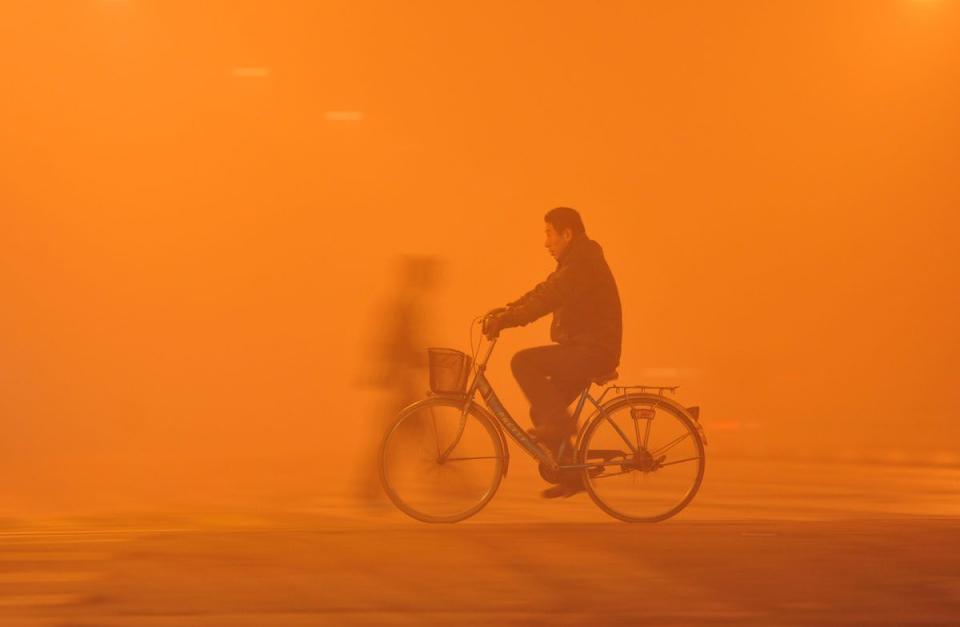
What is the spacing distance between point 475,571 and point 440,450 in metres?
1.39

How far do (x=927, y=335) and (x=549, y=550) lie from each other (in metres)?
11.8

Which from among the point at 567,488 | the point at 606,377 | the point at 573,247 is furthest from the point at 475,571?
the point at 573,247

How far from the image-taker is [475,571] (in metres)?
6.02

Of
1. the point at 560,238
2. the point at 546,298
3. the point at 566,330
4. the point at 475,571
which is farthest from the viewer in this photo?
the point at 560,238

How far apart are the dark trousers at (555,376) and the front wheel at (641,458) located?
0.18 meters

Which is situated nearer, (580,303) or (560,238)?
(580,303)

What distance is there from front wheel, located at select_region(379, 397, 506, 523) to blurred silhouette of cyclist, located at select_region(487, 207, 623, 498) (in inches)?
12.3

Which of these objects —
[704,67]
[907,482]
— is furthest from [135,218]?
[907,482]

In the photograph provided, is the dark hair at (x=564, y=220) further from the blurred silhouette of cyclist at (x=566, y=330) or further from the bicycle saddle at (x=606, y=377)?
the bicycle saddle at (x=606, y=377)

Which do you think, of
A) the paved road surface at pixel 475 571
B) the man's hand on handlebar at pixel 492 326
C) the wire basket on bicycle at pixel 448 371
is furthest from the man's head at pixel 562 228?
the paved road surface at pixel 475 571

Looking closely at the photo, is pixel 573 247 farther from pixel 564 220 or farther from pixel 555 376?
pixel 555 376

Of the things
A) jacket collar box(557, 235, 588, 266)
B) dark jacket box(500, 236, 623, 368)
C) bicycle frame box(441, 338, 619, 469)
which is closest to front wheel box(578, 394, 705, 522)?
bicycle frame box(441, 338, 619, 469)

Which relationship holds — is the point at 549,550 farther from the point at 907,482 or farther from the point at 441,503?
the point at 907,482

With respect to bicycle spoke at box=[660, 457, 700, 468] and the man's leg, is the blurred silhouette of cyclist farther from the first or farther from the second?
bicycle spoke at box=[660, 457, 700, 468]
